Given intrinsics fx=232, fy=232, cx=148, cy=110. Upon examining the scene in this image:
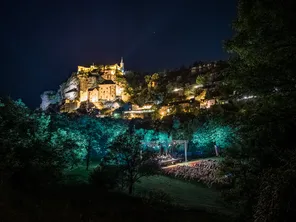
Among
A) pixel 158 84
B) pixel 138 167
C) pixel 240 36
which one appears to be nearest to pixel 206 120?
pixel 138 167

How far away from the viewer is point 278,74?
6.66 m

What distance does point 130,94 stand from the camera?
285ft

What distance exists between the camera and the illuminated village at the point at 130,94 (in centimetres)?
6466

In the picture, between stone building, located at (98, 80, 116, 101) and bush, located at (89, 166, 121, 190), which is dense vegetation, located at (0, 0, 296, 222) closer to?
bush, located at (89, 166, 121, 190)

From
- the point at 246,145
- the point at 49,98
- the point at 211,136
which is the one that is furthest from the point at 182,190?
the point at 49,98

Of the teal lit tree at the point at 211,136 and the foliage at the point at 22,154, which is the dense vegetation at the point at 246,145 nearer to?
the foliage at the point at 22,154

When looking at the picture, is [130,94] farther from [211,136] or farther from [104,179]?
[104,179]

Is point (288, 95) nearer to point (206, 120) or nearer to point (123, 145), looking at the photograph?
point (123, 145)

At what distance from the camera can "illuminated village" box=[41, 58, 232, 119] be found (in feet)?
212

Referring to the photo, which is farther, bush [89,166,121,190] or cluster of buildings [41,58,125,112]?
cluster of buildings [41,58,125,112]

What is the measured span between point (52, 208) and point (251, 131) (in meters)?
8.09

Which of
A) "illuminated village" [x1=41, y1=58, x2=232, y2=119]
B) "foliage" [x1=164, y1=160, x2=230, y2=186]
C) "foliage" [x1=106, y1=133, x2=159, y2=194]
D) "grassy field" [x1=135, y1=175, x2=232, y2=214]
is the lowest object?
"grassy field" [x1=135, y1=175, x2=232, y2=214]

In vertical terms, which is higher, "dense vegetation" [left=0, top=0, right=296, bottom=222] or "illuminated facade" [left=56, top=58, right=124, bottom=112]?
"illuminated facade" [left=56, top=58, right=124, bottom=112]

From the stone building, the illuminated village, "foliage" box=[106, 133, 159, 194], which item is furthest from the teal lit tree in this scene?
the stone building
